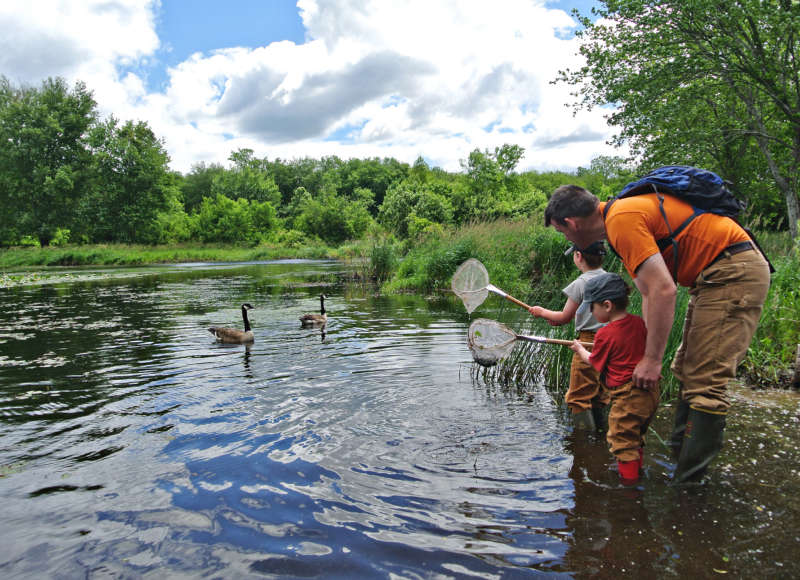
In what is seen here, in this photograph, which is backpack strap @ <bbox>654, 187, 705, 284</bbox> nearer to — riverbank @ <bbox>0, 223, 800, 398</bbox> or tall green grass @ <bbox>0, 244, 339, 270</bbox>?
riverbank @ <bbox>0, 223, 800, 398</bbox>

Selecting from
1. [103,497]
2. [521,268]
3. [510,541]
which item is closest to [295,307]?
[521,268]

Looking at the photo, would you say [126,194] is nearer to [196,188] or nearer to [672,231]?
[196,188]

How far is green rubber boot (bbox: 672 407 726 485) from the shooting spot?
3.33 m

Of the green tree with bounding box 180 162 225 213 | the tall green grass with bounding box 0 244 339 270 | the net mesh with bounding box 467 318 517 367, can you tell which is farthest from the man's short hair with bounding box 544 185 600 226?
the green tree with bounding box 180 162 225 213

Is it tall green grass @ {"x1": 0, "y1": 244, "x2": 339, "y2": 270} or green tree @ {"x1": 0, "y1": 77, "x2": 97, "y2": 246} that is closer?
tall green grass @ {"x1": 0, "y1": 244, "x2": 339, "y2": 270}

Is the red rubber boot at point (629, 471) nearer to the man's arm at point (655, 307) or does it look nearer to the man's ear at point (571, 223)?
the man's arm at point (655, 307)

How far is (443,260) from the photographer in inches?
743

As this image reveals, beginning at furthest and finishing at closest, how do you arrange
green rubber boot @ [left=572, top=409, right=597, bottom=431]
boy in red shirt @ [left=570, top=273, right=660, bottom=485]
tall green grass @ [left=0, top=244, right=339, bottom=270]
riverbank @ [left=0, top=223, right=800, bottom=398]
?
tall green grass @ [left=0, top=244, right=339, bottom=270]
riverbank @ [left=0, top=223, right=800, bottom=398]
green rubber boot @ [left=572, top=409, right=597, bottom=431]
boy in red shirt @ [left=570, top=273, right=660, bottom=485]

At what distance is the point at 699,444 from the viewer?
3412 mm

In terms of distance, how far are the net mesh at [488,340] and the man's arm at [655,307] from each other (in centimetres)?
184

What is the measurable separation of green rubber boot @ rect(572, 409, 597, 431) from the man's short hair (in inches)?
83.7

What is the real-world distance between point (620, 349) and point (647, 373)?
37 centimetres

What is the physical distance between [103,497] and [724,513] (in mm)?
4488

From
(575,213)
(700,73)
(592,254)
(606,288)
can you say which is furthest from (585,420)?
(700,73)
